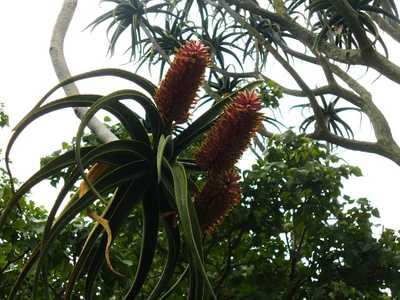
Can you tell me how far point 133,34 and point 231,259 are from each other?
6354 millimetres

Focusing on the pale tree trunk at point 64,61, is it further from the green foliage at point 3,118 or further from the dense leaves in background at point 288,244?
the green foliage at point 3,118

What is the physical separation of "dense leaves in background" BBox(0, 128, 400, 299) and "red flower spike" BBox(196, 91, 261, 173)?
6.47 ft

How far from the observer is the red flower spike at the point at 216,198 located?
1837 mm

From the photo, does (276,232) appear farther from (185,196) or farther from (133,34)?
(133,34)

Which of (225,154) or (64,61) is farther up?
(64,61)

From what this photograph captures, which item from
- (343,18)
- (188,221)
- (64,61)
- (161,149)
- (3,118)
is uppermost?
(343,18)

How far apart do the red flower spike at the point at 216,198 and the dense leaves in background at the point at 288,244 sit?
195cm

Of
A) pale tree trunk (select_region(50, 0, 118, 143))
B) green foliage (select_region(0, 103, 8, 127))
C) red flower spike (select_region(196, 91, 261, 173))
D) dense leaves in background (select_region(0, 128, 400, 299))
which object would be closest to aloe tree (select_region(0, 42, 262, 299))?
red flower spike (select_region(196, 91, 261, 173))

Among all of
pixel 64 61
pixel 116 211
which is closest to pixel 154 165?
pixel 116 211

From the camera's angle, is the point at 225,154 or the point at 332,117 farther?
the point at 332,117

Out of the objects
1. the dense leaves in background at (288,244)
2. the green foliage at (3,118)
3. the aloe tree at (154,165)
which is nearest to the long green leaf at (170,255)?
the aloe tree at (154,165)

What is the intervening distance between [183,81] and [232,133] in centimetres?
21

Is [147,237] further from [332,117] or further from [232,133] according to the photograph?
[332,117]

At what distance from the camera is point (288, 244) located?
4.20 meters
